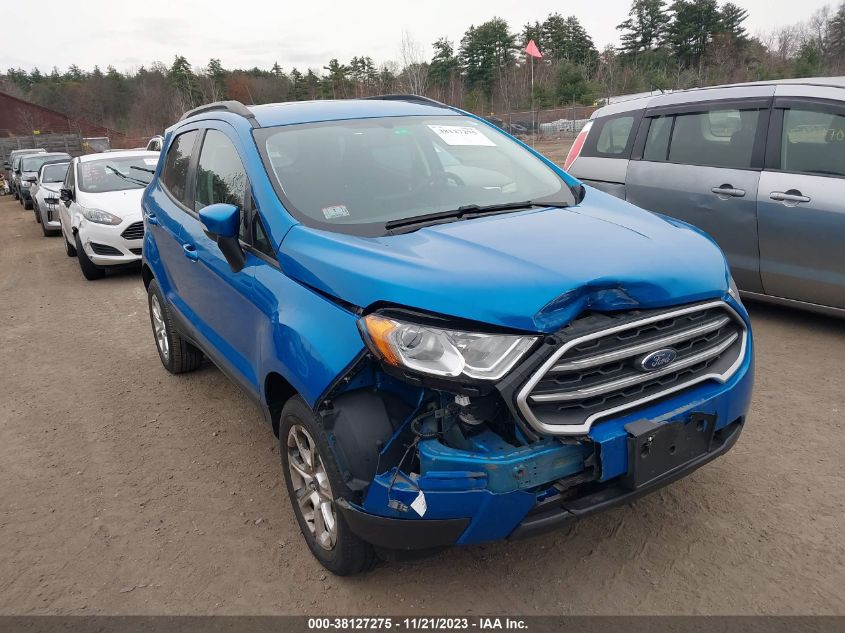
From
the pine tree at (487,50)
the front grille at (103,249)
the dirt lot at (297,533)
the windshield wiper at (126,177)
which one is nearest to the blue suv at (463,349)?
the dirt lot at (297,533)

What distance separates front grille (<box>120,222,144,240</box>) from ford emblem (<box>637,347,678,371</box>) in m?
7.97

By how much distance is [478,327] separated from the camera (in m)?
2.15

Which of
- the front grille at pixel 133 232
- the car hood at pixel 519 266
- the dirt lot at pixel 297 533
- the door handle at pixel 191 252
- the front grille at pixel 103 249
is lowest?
the dirt lot at pixel 297 533

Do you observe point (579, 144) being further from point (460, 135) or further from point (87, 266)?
point (87, 266)

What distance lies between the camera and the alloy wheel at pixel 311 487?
2.64m

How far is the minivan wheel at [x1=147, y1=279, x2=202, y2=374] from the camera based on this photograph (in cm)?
486

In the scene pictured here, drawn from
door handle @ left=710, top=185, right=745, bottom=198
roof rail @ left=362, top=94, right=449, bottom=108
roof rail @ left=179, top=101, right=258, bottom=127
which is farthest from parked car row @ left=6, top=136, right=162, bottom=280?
door handle @ left=710, top=185, right=745, bottom=198

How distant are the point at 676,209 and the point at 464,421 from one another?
4.11 metres

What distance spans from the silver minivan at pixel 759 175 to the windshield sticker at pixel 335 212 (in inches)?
138

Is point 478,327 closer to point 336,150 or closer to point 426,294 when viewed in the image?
point 426,294

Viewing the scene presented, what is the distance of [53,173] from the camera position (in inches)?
611

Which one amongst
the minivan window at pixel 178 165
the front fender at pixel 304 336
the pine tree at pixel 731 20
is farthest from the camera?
the pine tree at pixel 731 20

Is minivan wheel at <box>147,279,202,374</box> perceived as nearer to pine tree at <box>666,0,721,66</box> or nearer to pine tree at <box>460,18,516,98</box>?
pine tree at <box>666,0,721,66</box>

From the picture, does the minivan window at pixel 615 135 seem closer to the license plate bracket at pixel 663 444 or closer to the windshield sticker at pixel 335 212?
the windshield sticker at pixel 335 212
